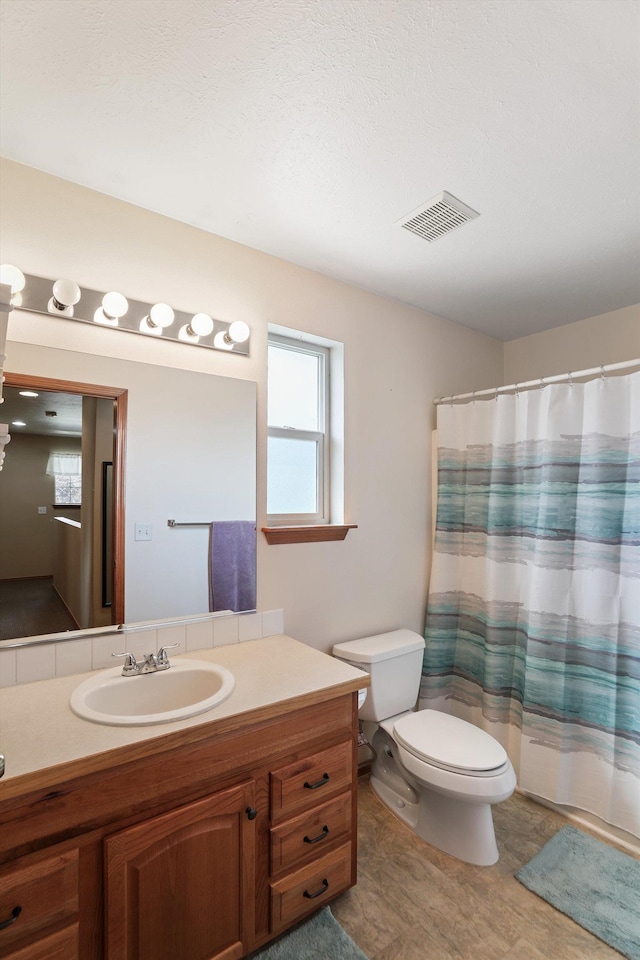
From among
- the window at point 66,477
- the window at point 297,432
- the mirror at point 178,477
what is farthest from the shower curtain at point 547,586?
the window at point 66,477

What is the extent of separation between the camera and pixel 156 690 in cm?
152

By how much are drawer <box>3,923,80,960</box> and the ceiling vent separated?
2329 mm

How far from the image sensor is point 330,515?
2383mm

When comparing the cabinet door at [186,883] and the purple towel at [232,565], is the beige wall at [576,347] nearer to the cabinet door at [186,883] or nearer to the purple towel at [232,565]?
the purple towel at [232,565]

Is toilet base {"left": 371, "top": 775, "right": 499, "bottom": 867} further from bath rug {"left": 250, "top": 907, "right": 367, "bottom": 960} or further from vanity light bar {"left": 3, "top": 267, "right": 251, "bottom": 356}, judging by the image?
vanity light bar {"left": 3, "top": 267, "right": 251, "bottom": 356}

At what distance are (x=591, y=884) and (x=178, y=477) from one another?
2.12 meters

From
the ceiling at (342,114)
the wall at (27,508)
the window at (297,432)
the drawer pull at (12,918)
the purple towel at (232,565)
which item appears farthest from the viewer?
the window at (297,432)

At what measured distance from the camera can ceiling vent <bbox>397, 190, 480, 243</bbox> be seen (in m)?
1.71

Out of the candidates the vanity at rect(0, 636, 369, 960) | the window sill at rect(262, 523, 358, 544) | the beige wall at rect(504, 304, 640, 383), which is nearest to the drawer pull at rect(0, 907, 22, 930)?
the vanity at rect(0, 636, 369, 960)

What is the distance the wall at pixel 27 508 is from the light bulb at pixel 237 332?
2.48 feet

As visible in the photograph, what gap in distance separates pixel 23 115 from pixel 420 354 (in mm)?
1990

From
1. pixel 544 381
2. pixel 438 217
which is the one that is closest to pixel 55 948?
pixel 438 217

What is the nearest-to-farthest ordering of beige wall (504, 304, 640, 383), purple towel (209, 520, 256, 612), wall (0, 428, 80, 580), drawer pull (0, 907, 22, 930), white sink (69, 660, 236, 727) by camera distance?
drawer pull (0, 907, 22, 930)
white sink (69, 660, 236, 727)
wall (0, 428, 80, 580)
purple towel (209, 520, 256, 612)
beige wall (504, 304, 640, 383)

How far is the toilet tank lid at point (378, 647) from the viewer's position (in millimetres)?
2104
